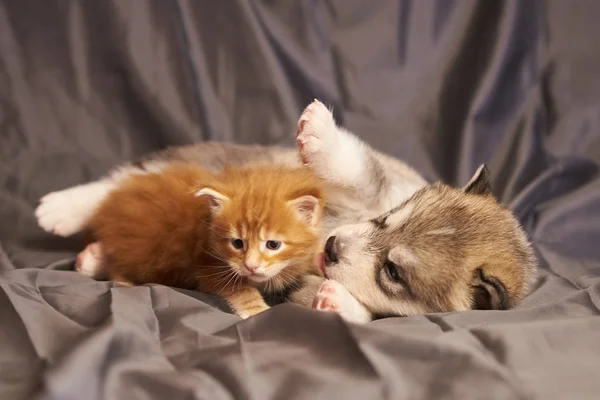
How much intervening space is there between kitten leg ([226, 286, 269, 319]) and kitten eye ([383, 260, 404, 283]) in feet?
0.91

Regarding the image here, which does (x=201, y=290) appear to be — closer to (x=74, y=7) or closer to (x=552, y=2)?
(x=74, y=7)

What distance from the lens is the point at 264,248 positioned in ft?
4.44

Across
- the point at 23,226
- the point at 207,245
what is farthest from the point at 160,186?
the point at 23,226

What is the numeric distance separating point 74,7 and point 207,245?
3.51 feet

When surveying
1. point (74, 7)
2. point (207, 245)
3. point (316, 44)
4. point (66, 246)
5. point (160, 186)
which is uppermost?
point (74, 7)

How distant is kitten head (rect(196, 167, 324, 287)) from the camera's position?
1337 millimetres

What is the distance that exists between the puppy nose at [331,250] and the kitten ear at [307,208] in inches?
2.3

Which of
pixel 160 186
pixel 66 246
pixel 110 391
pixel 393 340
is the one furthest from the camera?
pixel 66 246

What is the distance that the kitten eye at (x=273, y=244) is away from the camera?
1.36 m

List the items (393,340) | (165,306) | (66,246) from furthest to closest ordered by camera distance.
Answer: (66,246) < (165,306) < (393,340)

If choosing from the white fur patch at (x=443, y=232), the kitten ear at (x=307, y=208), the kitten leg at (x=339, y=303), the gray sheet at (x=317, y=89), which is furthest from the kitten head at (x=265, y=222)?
the gray sheet at (x=317, y=89)

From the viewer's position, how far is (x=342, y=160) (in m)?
1.60

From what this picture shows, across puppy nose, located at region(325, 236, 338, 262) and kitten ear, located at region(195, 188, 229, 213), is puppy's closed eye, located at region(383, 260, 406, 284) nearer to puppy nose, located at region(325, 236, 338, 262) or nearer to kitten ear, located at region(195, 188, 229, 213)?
puppy nose, located at region(325, 236, 338, 262)

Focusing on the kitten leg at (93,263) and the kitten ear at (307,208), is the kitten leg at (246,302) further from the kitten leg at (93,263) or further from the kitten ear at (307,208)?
the kitten leg at (93,263)
